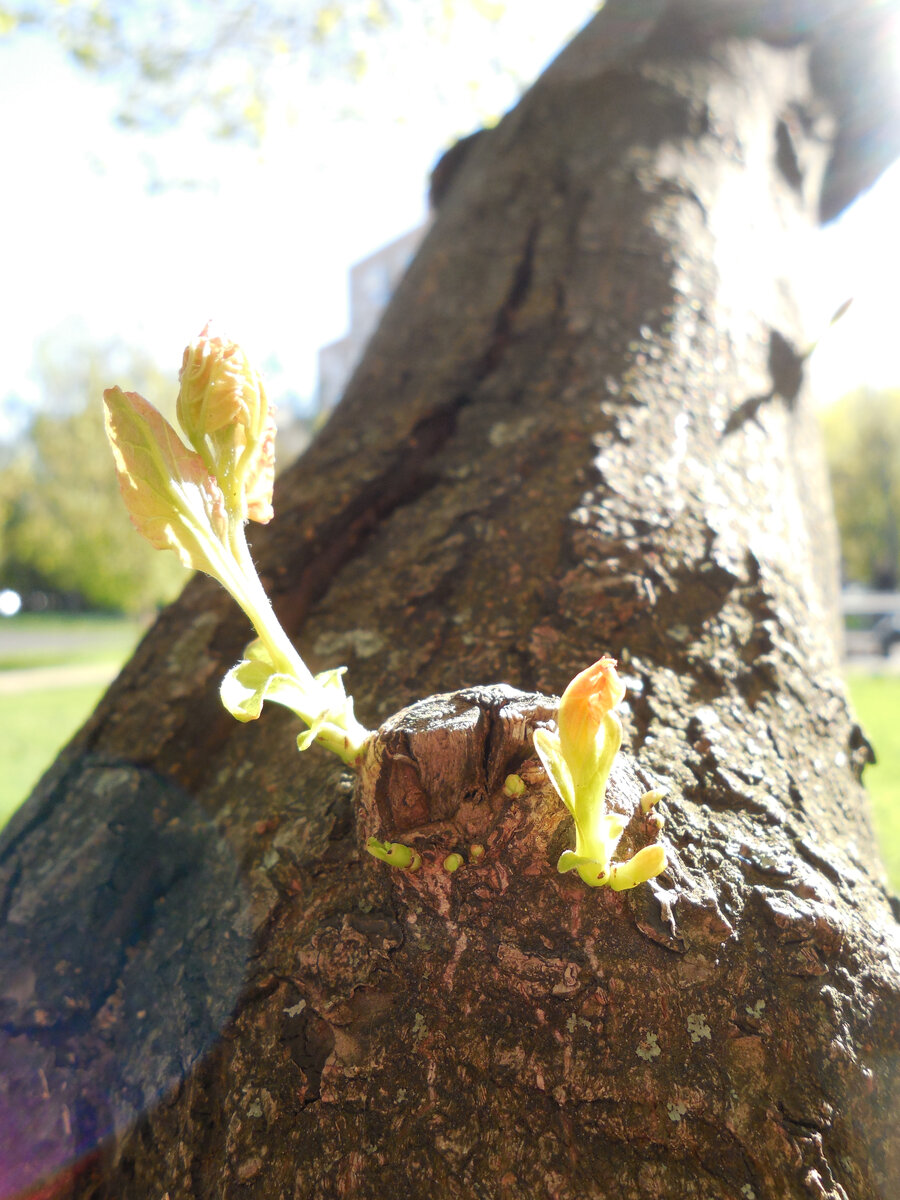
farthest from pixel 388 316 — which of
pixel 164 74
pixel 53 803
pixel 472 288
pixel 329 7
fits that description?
pixel 164 74

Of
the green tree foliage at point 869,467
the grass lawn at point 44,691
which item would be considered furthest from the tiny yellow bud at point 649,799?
the green tree foliage at point 869,467

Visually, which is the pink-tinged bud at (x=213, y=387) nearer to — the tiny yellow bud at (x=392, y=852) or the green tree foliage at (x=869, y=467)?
the tiny yellow bud at (x=392, y=852)

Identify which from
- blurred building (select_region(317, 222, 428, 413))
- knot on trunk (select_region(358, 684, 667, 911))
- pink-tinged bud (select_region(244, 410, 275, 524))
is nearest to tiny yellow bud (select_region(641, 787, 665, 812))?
knot on trunk (select_region(358, 684, 667, 911))

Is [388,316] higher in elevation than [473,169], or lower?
lower

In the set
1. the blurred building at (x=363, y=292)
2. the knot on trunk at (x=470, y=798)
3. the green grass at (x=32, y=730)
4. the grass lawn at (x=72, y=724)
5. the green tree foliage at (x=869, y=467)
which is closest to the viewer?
the knot on trunk at (x=470, y=798)

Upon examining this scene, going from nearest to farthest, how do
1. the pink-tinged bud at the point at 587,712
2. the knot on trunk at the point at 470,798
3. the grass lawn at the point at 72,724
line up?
the pink-tinged bud at the point at 587,712
the knot on trunk at the point at 470,798
the grass lawn at the point at 72,724

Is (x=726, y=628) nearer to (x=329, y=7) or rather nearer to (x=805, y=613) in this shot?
(x=805, y=613)

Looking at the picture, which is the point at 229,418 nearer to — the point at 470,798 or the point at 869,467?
the point at 470,798

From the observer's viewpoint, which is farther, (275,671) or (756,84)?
(756,84)
